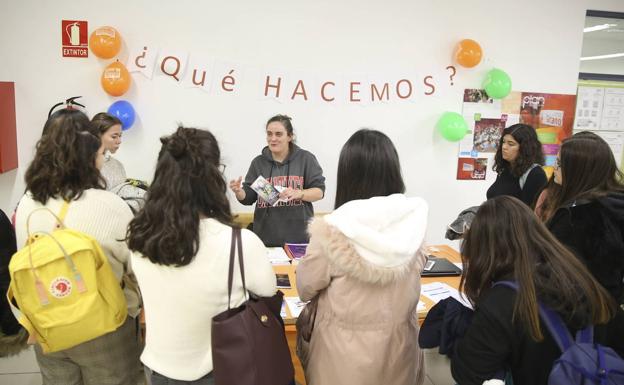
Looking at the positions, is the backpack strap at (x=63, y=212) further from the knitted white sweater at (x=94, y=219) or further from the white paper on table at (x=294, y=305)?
the white paper on table at (x=294, y=305)

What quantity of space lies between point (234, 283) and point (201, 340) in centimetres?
22

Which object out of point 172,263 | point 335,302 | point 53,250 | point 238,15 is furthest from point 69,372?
point 238,15

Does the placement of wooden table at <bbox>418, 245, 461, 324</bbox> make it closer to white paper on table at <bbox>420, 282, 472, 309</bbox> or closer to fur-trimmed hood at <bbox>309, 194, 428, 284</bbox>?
white paper on table at <bbox>420, 282, 472, 309</bbox>

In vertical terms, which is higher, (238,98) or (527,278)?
(238,98)

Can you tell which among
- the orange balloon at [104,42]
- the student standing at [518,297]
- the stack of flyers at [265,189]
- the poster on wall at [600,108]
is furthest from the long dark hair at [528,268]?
the poster on wall at [600,108]

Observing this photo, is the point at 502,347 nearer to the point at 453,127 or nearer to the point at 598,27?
the point at 453,127

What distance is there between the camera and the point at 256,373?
1.27 m

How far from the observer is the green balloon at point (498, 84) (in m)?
3.94

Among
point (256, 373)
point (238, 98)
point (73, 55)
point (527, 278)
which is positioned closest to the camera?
point (527, 278)

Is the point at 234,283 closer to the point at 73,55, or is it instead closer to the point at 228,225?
the point at 228,225

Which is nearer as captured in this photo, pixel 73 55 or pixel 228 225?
pixel 228 225

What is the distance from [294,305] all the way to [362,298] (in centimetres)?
54

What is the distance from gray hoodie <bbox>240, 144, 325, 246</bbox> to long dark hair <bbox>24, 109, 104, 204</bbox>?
5.18ft

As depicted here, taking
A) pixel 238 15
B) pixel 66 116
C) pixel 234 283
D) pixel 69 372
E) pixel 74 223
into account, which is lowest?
pixel 69 372
